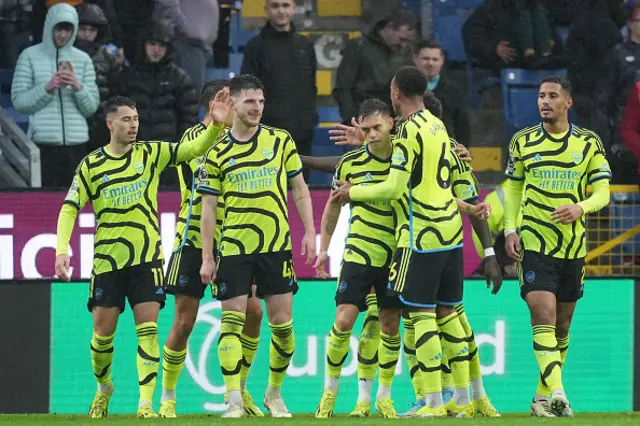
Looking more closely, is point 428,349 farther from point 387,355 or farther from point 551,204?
point 551,204

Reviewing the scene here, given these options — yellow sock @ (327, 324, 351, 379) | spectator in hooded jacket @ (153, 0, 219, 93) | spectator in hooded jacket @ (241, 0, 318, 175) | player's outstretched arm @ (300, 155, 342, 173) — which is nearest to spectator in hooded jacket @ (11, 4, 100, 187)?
spectator in hooded jacket @ (153, 0, 219, 93)

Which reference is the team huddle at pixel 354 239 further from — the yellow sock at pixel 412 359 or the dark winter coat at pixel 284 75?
the dark winter coat at pixel 284 75

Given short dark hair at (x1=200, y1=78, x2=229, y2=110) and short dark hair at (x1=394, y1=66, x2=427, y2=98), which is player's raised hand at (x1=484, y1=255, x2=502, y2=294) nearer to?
short dark hair at (x1=394, y1=66, x2=427, y2=98)

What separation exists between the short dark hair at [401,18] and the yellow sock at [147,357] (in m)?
4.30

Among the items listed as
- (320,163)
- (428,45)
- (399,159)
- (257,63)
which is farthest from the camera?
(428,45)

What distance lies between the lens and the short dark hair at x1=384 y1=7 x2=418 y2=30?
41.8 ft

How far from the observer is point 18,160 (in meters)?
12.1

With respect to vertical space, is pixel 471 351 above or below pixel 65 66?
below

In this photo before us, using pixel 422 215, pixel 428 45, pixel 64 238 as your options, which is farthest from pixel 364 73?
pixel 64 238

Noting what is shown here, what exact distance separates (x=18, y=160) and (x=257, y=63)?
215 cm

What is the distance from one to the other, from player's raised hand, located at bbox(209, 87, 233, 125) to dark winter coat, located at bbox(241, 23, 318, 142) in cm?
305

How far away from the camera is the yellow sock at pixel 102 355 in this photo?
9.71 meters

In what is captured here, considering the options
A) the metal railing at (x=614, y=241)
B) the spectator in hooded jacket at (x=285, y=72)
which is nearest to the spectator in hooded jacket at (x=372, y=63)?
the spectator in hooded jacket at (x=285, y=72)

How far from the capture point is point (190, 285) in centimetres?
991
